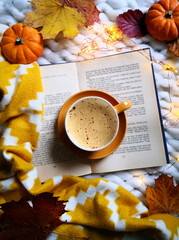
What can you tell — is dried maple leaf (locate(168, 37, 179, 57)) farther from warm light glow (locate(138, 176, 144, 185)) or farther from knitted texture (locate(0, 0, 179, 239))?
warm light glow (locate(138, 176, 144, 185))

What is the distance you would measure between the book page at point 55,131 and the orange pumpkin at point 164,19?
35 cm

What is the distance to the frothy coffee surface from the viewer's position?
37.5 inches

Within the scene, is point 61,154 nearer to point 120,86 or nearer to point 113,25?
point 120,86

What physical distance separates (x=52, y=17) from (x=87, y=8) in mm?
145

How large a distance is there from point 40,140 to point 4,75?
28 centimetres

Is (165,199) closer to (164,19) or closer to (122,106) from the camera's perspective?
(122,106)

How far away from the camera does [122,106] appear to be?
2.99 feet

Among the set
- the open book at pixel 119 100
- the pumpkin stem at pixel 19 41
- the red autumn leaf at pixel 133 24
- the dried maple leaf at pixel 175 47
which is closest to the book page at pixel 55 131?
the open book at pixel 119 100

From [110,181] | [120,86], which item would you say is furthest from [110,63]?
[110,181]

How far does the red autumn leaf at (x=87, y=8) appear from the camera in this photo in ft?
3.23

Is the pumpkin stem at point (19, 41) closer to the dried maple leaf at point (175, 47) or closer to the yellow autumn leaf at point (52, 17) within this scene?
the yellow autumn leaf at point (52, 17)

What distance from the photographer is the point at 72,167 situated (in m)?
0.98

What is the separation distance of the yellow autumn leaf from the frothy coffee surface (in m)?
0.29

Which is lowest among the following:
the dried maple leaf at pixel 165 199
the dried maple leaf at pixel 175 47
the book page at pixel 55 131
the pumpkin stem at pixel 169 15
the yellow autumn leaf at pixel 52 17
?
the dried maple leaf at pixel 165 199
